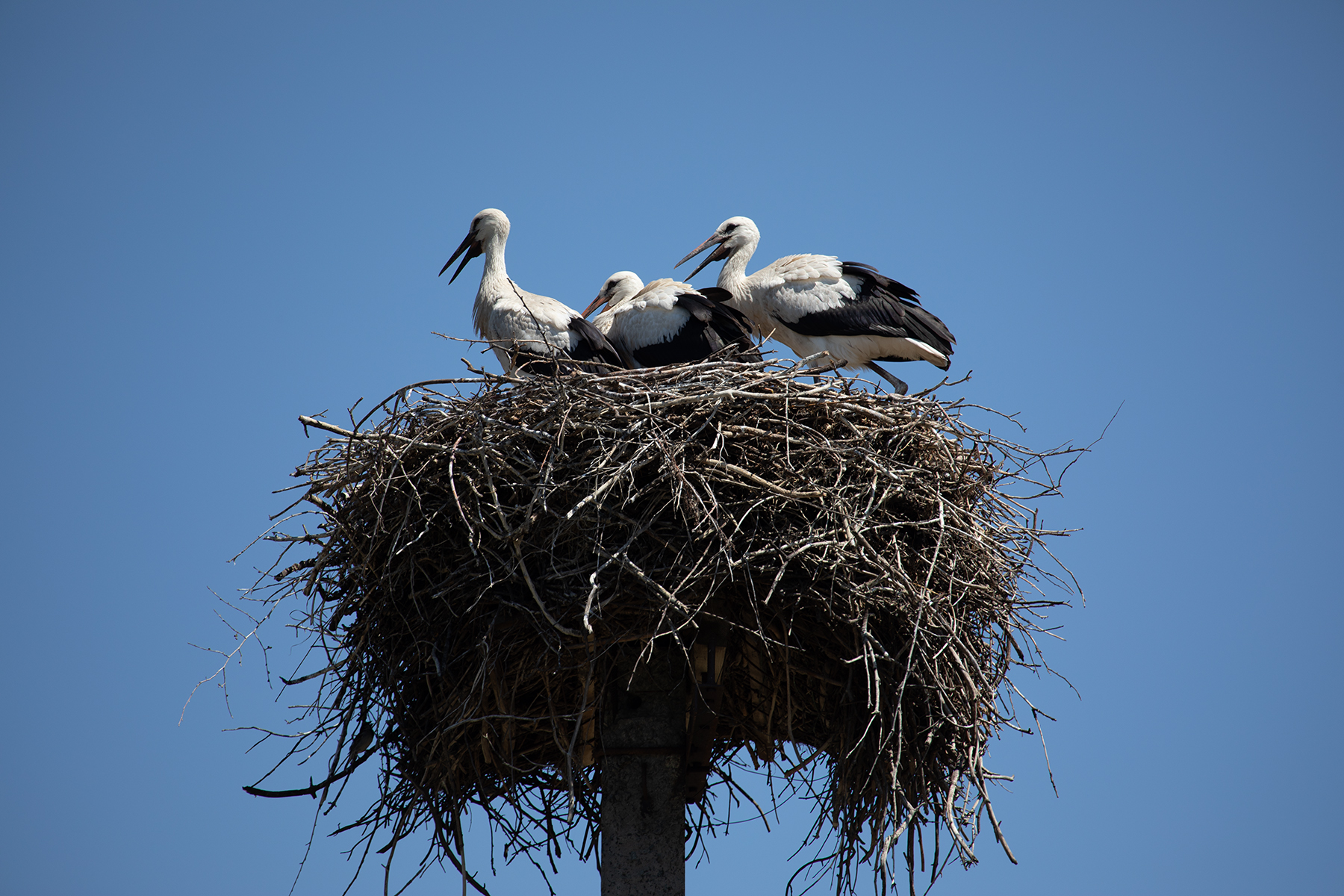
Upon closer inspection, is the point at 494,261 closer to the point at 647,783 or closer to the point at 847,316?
the point at 847,316

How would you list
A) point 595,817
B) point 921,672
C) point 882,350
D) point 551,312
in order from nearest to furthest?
point 921,672
point 595,817
point 551,312
point 882,350

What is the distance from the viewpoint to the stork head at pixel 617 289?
893 centimetres

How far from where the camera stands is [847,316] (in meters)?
8.10

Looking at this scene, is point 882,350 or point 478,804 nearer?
point 478,804

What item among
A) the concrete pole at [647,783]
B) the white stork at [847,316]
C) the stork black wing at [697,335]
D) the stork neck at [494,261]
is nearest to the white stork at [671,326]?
the stork black wing at [697,335]

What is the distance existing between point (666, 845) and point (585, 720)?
630 mm

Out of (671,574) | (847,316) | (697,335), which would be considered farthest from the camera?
(847,316)

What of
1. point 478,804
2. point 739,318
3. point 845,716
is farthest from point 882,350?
point 478,804

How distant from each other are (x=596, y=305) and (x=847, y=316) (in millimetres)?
1958

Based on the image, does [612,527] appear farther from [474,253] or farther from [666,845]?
[474,253]

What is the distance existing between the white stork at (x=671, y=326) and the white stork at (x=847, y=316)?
0.52m

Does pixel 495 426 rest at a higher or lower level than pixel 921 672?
higher

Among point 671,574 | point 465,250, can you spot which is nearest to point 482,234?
point 465,250

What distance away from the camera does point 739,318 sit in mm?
7777
